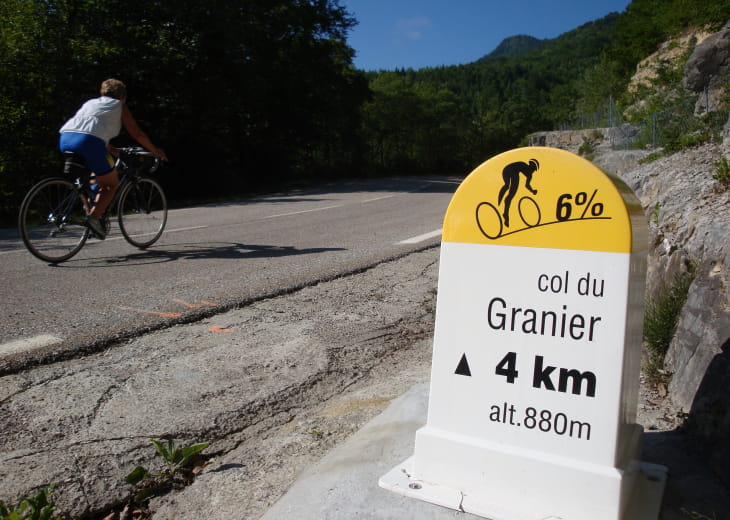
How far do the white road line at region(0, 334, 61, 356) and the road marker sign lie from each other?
2433 millimetres

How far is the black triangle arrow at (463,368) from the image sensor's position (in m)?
1.93

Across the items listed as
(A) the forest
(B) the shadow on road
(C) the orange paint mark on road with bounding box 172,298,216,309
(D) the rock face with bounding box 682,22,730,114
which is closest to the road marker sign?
(C) the orange paint mark on road with bounding box 172,298,216,309

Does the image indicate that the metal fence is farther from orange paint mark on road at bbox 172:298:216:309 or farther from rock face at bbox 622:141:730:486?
orange paint mark on road at bbox 172:298:216:309

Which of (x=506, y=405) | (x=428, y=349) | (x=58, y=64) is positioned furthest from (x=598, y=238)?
(x=58, y=64)

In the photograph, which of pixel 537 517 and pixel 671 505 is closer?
pixel 537 517

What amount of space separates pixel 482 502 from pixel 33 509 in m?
1.43

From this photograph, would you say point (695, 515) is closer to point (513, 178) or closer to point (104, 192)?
point (513, 178)

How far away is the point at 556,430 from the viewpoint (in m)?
1.79

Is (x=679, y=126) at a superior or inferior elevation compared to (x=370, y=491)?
superior

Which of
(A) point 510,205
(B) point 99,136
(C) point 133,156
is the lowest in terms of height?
(A) point 510,205

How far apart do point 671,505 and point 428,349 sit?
1.84 meters

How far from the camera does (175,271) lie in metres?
5.58

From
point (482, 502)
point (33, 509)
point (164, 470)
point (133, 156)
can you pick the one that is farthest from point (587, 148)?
point (33, 509)

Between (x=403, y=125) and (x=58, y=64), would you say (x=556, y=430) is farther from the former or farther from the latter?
(x=403, y=125)
